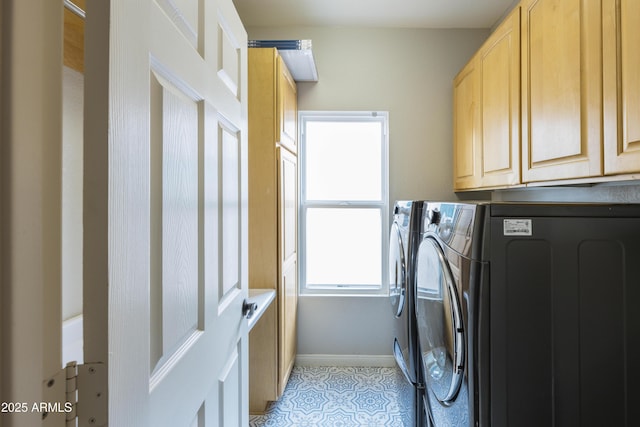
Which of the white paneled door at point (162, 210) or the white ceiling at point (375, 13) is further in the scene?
the white ceiling at point (375, 13)

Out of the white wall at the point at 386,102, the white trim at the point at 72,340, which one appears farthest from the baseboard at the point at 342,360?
the white trim at the point at 72,340

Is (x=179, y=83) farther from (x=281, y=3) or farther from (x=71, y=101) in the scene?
(x=281, y=3)

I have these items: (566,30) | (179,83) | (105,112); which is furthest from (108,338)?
(566,30)

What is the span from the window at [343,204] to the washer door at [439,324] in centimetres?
125

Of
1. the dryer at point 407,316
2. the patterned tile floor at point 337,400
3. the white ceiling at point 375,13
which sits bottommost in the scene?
the patterned tile floor at point 337,400

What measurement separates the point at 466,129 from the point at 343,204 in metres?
1.09

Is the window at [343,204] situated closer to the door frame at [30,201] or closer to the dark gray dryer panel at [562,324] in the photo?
the dark gray dryer panel at [562,324]

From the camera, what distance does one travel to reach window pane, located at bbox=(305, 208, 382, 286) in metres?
2.74

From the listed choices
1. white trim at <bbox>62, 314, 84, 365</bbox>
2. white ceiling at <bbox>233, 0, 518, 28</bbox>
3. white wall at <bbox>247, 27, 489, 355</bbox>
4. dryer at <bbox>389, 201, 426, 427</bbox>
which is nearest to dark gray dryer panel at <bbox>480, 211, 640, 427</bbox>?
dryer at <bbox>389, 201, 426, 427</bbox>

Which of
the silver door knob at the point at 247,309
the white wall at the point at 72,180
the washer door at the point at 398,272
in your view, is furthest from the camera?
the washer door at the point at 398,272

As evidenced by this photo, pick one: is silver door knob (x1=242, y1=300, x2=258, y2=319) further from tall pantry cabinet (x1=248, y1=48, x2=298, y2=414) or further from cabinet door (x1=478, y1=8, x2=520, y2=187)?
cabinet door (x1=478, y1=8, x2=520, y2=187)

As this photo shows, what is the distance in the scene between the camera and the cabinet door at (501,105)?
1582 millimetres

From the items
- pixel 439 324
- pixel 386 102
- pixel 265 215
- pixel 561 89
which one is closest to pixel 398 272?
pixel 439 324

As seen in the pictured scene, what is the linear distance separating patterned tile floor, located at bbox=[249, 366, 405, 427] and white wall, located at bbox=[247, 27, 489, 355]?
181mm
